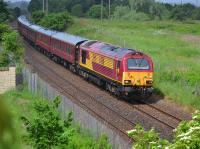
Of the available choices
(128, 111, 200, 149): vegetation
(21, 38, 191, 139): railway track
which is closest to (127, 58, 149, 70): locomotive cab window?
(21, 38, 191, 139): railway track

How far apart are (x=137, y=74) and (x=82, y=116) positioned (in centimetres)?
795

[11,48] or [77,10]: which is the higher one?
[11,48]

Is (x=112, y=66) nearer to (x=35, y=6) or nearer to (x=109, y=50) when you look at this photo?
(x=109, y=50)

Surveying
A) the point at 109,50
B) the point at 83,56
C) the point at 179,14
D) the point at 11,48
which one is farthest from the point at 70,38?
the point at 179,14

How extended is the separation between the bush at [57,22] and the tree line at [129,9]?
32.6m

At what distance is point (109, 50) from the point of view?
27.7 metres

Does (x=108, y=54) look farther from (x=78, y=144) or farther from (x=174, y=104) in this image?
(x=78, y=144)

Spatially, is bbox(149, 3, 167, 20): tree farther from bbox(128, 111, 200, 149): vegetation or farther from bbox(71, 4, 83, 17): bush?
bbox(128, 111, 200, 149): vegetation

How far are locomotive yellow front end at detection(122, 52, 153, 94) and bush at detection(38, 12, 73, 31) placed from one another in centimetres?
6003

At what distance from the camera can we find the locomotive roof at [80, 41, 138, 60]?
83.6ft

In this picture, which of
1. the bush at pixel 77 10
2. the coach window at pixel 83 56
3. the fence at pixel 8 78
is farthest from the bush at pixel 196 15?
the fence at pixel 8 78

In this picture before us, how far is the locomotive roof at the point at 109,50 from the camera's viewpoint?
83.6ft

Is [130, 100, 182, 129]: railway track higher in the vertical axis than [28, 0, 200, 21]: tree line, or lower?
higher

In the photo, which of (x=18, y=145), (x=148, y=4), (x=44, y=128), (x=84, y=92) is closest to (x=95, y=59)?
(x=84, y=92)
